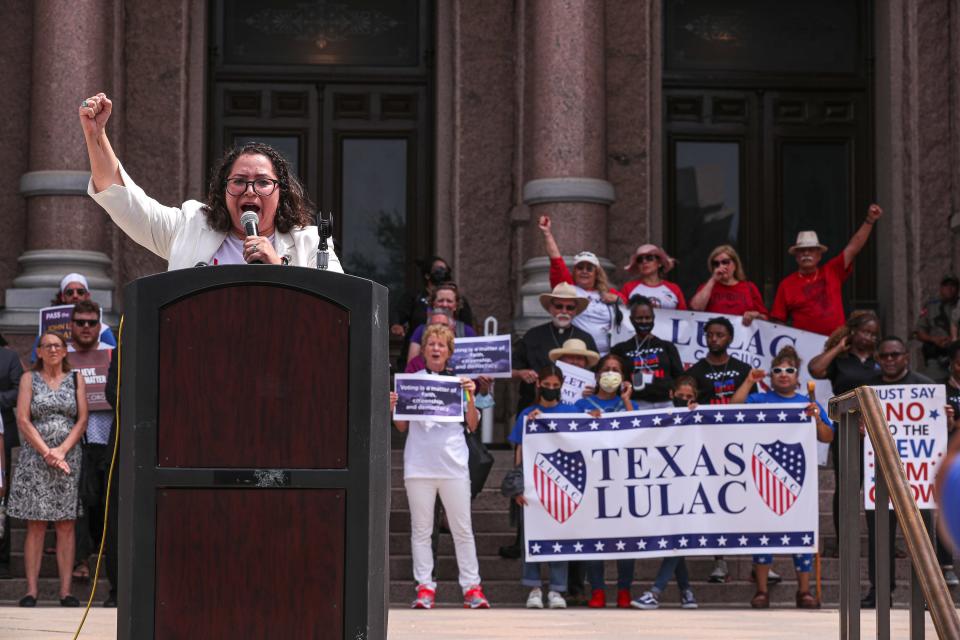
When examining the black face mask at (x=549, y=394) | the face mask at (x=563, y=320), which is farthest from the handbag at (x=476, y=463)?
the face mask at (x=563, y=320)

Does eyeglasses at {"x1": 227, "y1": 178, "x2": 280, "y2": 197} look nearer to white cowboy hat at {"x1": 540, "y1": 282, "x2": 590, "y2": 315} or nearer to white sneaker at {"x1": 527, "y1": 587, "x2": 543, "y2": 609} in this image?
white sneaker at {"x1": 527, "y1": 587, "x2": 543, "y2": 609}

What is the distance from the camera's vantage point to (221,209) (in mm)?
4484

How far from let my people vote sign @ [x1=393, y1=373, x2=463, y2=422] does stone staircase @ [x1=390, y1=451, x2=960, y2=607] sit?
127 cm

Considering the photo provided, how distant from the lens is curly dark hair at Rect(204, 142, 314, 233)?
447cm

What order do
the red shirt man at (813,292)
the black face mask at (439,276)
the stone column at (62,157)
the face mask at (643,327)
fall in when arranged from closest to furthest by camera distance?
the face mask at (643,327) → the black face mask at (439,276) → the red shirt man at (813,292) → the stone column at (62,157)

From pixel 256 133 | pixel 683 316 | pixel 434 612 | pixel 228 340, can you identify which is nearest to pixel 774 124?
pixel 683 316

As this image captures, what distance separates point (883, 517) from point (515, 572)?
5.45m

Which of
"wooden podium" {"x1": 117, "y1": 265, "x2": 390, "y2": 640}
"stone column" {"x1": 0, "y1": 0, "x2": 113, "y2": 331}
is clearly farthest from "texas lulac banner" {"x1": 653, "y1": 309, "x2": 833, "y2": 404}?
"wooden podium" {"x1": 117, "y1": 265, "x2": 390, "y2": 640}

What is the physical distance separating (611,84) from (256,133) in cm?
390

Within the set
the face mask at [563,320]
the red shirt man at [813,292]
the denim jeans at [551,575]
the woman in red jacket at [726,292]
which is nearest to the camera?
the denim jeans at [551,575]

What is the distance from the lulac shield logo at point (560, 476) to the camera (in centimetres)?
1091

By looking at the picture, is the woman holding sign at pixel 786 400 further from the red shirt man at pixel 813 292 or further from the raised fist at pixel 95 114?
the raised fist at pixel 95 114

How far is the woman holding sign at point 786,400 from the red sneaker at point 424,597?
2272mm

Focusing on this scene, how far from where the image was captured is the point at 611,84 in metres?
16.0
